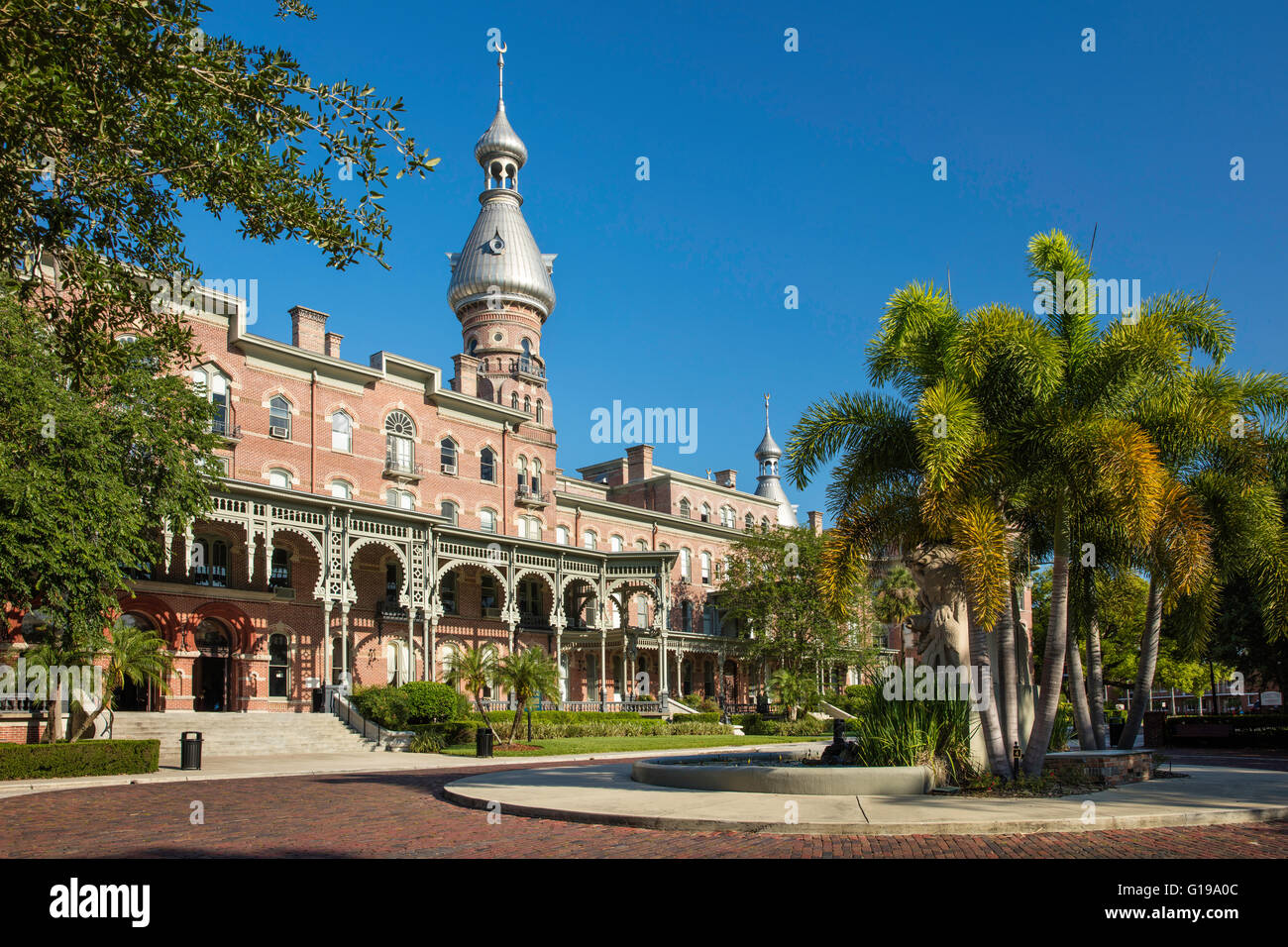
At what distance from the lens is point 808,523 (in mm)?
72250

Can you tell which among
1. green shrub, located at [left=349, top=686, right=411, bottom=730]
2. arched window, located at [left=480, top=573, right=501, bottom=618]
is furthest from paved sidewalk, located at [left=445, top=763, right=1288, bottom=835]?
arched window, located at [left=480, top=573, right=501, bottom=618]

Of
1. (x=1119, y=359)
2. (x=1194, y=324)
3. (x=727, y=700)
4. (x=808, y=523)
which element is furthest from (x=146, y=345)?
(x=808, y=523)

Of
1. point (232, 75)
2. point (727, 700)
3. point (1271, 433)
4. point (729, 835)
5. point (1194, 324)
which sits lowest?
point (727, 700)

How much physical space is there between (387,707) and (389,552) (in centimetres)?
1073

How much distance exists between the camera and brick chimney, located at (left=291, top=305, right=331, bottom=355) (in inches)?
1606

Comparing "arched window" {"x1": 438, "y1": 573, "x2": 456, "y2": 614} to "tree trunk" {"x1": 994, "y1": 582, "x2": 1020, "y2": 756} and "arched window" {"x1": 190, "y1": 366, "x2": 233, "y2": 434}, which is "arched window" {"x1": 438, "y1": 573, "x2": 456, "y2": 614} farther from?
"tree trunk" {"x1": 994, "y1": 582, "x2": 1020, "y2": 756}

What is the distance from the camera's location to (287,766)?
23969mm

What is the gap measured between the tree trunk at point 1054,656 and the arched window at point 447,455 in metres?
33.9

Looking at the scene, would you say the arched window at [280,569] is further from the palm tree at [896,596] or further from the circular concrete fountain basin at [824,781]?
the circular concrete fountain basin at [824,781]

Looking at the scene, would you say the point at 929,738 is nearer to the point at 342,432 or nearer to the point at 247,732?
the point at 247,732

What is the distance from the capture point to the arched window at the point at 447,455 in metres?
44.9
